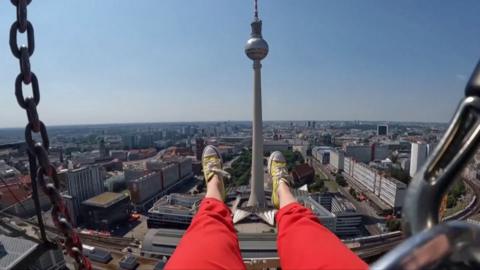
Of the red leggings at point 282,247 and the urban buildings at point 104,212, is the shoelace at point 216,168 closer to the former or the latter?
the red leggings at point 282,247

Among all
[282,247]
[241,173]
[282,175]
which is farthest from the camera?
[241,173]

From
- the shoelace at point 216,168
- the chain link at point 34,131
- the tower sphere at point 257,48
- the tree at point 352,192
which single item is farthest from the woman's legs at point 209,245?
the tree at point 352,192

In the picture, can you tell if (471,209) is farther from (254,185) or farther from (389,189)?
(254,185)

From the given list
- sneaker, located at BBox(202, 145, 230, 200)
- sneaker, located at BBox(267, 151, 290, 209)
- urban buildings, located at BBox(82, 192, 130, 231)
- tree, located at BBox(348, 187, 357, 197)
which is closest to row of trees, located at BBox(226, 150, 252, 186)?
tree, located at BBox(348, 187, 357, 197)

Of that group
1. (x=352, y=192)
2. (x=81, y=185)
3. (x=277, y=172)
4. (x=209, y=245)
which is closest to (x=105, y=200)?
(x=81, y=185)

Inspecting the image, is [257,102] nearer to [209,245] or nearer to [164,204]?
[164,204]

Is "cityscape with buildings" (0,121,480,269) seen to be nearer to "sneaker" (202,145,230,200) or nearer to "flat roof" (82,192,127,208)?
"flat roof" (82,192,127,208)

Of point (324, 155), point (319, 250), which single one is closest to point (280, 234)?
point (319, 250)
